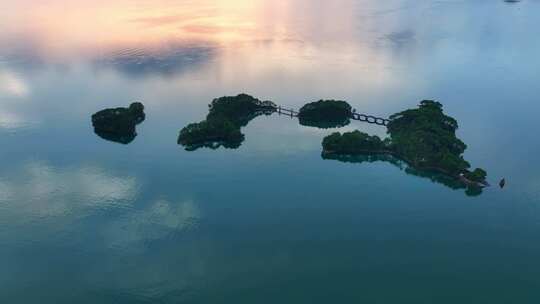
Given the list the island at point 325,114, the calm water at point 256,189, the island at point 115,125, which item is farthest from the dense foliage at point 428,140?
the island at point 115,125

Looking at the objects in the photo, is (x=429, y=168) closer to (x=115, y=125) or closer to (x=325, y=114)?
(x=325, y=114)

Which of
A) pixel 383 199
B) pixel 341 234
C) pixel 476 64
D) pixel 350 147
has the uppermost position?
pixel 476 64

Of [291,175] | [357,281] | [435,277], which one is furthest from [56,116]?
[435,277]

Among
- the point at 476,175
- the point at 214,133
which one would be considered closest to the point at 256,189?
the point at 214,133

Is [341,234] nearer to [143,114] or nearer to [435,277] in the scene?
[435,277]

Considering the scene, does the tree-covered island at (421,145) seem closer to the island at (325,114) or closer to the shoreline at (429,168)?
the shoreline at (429,168)
